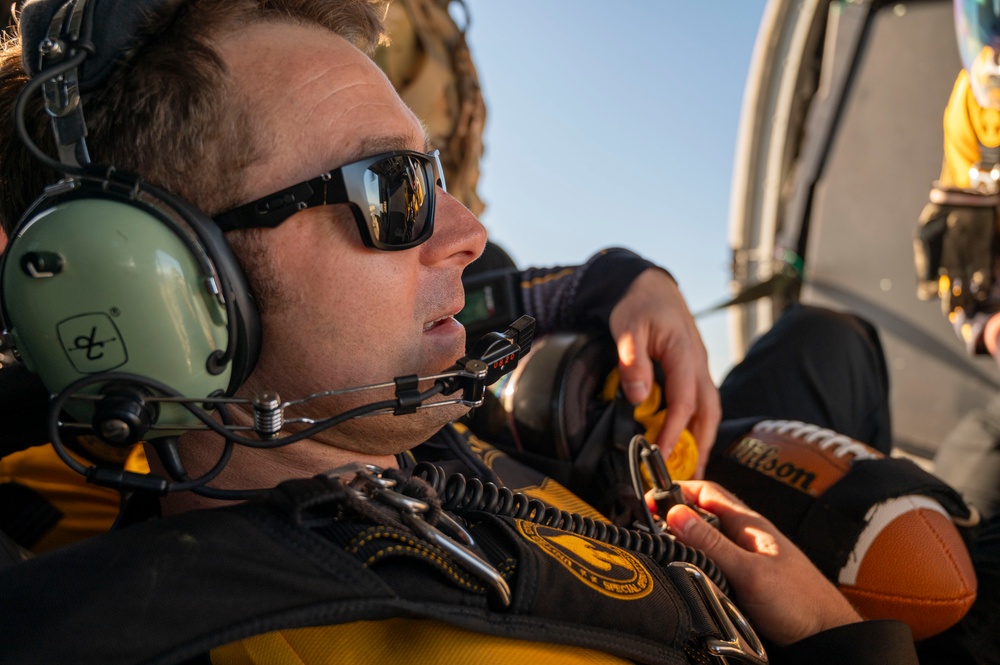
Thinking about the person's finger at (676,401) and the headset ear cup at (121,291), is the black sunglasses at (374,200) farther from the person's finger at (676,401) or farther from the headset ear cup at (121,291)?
the person's finger at (676,401)

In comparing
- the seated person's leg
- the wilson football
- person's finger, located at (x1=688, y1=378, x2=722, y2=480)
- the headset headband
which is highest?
the headset headband

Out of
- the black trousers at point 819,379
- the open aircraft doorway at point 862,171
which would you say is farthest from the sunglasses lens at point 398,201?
the open aircraft doorway at point 862,171

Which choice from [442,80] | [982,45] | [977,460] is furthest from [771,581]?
[442,80]

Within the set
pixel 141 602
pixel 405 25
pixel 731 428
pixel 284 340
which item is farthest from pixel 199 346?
pixel 405 25

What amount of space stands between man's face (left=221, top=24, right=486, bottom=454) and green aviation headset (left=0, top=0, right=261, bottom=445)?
0.29ft

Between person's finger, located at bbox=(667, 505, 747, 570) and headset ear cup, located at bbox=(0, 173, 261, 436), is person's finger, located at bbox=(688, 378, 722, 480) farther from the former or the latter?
headset ear cup, located at bbox=(0, 173, 261, 436)

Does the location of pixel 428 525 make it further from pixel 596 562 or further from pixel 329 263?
pixel 329 263

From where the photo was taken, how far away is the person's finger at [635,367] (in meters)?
1.36

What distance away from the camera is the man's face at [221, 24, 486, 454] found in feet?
2.96

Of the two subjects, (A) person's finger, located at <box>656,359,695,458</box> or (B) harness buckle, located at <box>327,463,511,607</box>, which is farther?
(A) person's finger, located at <box>656,359,695,458</box>

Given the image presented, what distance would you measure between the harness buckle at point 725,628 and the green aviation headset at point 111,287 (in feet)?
1.81

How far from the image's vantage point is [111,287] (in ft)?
2.44

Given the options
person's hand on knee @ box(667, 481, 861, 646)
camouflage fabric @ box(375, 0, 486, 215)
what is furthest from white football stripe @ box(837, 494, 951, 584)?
camouflage fabric @ box(375, 0, 486, 215)

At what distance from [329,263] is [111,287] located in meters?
0.24
